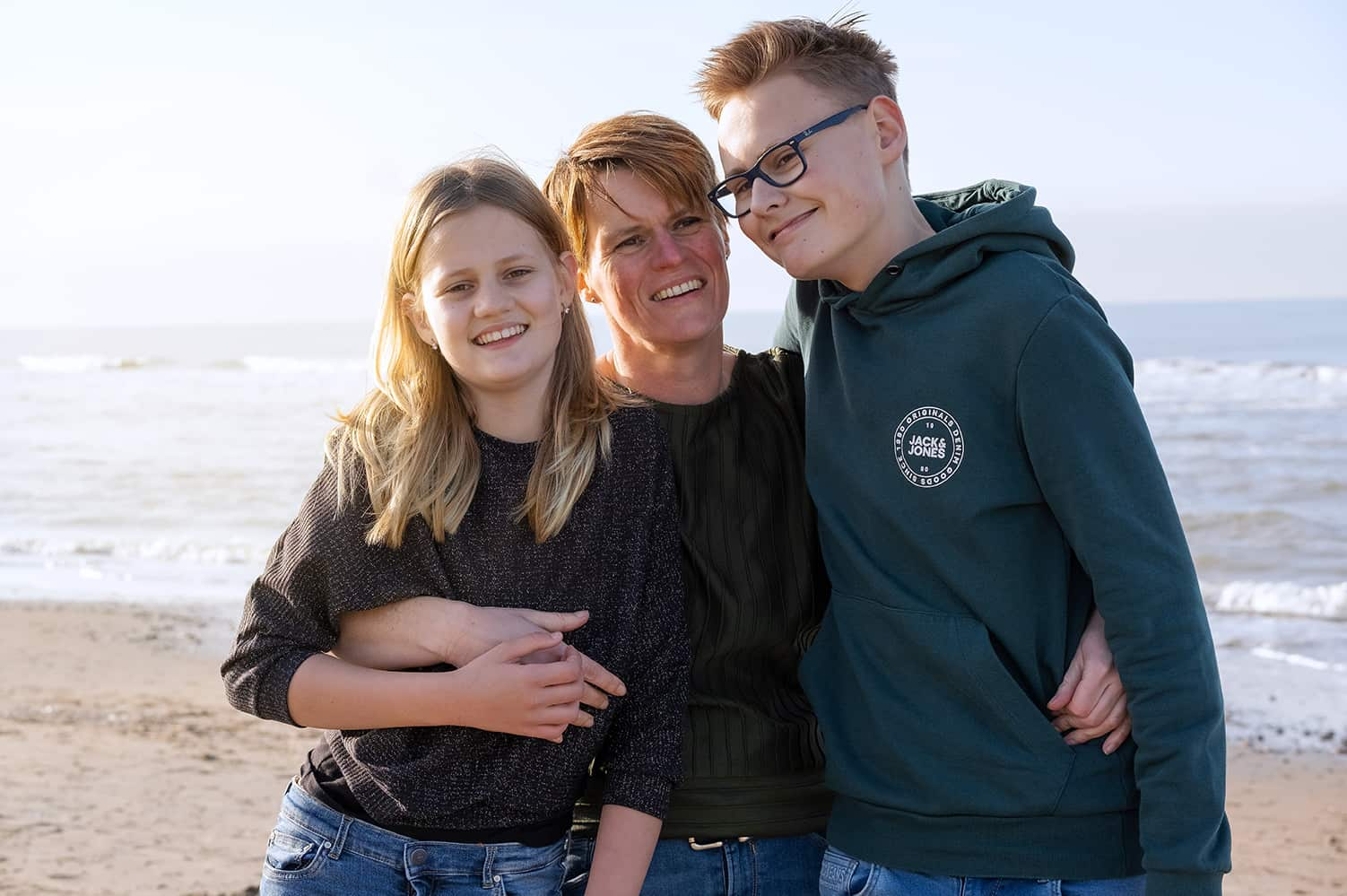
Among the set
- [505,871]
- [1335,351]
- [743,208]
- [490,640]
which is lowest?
[505,871]

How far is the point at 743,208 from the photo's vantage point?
2.59m

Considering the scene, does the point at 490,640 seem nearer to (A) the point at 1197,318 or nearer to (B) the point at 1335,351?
(B) the point at 1335,351

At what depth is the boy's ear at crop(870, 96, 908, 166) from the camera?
257cm

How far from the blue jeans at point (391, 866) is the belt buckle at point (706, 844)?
34cm

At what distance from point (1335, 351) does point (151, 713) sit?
2872cm

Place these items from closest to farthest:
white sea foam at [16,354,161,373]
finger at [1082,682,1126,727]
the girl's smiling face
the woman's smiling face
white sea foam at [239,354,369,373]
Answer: finger at [1082,682,1126,727]
the girl's smiling face
the woman's smiling face
white sea foam at [239,354,369,373]
white sea foam at [16,354,161,373]

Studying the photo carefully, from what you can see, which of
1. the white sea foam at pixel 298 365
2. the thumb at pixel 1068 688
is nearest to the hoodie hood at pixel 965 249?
the thumb at pixel 1068 688

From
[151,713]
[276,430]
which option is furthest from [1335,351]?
[151,713]

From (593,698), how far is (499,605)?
258 mm

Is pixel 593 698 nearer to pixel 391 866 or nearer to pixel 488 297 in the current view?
pixel 391 866

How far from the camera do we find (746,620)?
2.58 metres

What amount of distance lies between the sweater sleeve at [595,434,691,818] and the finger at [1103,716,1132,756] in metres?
0.79

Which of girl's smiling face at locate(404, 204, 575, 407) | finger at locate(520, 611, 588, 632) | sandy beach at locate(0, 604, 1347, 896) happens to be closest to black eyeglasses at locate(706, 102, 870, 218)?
girl's smiling face at locate(404, 204, 575, 407)

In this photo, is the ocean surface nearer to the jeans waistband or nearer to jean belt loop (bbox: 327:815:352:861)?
the jeans waistband
